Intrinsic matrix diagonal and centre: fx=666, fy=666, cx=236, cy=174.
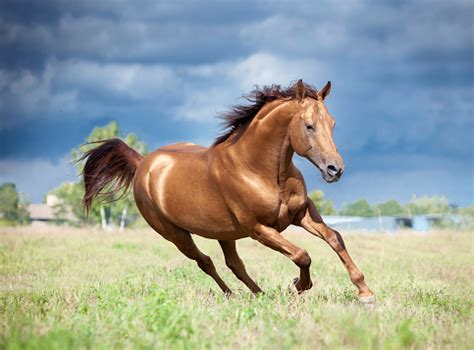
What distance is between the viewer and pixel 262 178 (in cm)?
789

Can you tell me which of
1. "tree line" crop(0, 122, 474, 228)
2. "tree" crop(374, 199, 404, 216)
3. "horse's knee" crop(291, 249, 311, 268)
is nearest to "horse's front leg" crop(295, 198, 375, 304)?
"horse's knee" crop(291, 249, 311, 268)

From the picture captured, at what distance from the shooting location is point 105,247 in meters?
20.4

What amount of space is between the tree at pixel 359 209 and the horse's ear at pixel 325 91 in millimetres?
124767

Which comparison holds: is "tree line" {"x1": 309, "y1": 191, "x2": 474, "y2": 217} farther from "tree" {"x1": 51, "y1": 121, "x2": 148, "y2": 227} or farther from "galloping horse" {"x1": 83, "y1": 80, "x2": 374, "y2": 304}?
"galloping horse" {"x1": 83, "y1": 80, "x2": 374, "y2": 304}

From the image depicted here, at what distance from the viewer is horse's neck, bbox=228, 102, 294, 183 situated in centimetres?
779

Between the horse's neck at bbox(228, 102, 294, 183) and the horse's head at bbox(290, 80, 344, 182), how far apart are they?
0.19m

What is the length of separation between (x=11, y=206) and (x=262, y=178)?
77546 millimetres

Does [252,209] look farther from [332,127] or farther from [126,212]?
[126,212]

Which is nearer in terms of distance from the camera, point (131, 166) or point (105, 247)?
point (131, 166)

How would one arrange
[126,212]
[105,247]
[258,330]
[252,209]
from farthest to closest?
1. [126,212]
2. [105,247]
3. [252,209]
4. [258,330]

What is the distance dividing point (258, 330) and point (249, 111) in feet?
11.0

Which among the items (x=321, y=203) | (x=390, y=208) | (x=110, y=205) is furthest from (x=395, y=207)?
(x=110, y=205)

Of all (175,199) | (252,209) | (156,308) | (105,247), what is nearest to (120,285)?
(175,199)

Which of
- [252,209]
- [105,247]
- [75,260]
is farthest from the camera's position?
[105,247]
